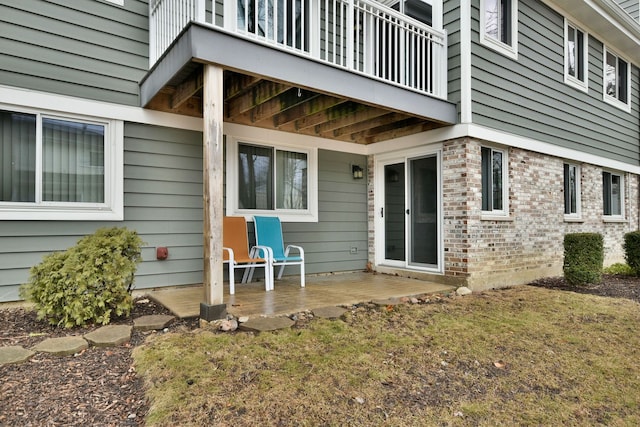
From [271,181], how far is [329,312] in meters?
2.56

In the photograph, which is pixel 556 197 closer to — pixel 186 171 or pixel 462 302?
pixel 462 302

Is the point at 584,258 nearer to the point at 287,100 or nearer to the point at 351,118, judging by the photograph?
the point at 351,118

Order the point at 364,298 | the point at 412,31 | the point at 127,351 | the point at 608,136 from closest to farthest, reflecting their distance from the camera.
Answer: the point at 127,351
the point at 364,298
the point at 412,31
the point at 608,136

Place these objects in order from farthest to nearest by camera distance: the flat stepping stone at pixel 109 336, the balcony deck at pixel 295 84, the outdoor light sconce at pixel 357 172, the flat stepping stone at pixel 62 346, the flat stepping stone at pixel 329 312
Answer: the outdoor light sconce at pixel 357 172, the flat stepping stone at pixel 329 312, the balcony deck at pixel 295 84, the flat stepping stone at pixel 109 336, the flat stepping stone at pixel 62 346

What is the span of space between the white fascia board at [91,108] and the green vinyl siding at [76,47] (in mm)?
68

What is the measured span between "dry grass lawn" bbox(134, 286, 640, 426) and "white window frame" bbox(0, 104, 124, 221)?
1997 millimetres

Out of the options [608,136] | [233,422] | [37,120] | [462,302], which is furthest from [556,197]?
[37,120]

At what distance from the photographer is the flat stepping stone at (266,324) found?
3248mm

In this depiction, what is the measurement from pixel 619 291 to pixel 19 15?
812 centimetres

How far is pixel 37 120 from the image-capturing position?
13.1 ft

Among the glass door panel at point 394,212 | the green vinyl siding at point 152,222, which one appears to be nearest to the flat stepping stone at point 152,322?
the green vinyl siding at point 152,222

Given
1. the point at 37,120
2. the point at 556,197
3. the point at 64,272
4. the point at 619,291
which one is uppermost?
the point at 37,120

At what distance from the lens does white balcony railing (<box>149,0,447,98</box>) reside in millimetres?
3783

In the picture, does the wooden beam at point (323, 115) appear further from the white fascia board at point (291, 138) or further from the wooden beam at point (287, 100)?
the wooden beam at point (287, 100)
